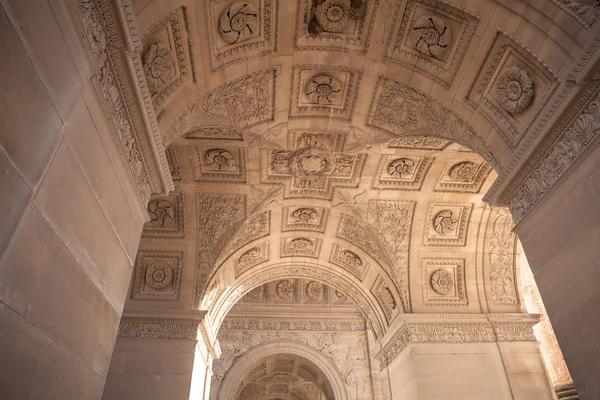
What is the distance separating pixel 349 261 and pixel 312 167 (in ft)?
12.4

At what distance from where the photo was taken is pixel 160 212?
392 inches

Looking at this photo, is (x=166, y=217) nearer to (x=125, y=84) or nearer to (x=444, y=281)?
(x=125, y=84)

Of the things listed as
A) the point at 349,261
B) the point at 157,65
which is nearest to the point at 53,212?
the point at 157,65

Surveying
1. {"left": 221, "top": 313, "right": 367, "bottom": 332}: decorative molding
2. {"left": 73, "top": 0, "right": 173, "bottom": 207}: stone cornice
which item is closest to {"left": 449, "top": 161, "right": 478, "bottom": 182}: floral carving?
{"left": 73, "top": 0, "right": 173, "bottom": 207}: stone cornice

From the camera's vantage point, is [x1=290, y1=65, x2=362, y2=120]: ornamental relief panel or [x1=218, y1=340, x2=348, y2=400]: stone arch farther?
[x1=218, y1=340, x2=348, y2=400]: stone arch

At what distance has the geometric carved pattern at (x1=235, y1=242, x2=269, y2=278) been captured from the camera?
11.6 meters

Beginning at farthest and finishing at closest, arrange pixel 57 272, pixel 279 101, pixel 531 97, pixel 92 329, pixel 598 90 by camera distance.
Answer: pixel 279 101, pixel 531 97, pixel 598 90, pixel 92 329, pixel 57 272

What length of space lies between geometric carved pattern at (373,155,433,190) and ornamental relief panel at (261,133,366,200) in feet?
1.58

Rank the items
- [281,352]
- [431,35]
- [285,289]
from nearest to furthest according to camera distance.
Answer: [431,35]
[281,352]
[285,289]

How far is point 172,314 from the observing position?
967cm

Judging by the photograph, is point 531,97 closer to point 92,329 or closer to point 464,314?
point 92,329

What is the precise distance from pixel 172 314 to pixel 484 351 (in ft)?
22.3

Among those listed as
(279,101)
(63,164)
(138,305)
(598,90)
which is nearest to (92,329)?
(63,164)

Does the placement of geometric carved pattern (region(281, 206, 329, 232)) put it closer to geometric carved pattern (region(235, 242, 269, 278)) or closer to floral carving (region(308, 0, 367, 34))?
geometric carved pattern (region(235, 242, 269, 278))
